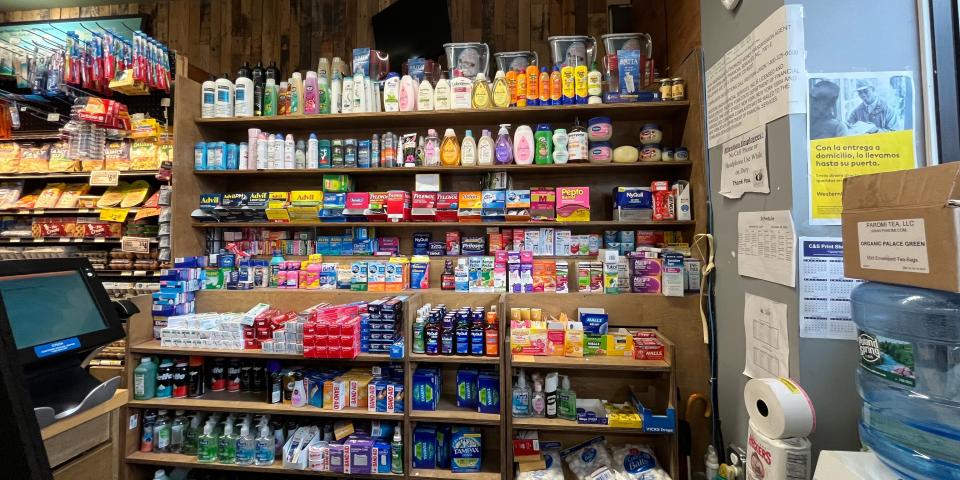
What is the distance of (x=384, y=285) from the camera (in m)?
2.59

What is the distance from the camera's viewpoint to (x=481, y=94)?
103 inches

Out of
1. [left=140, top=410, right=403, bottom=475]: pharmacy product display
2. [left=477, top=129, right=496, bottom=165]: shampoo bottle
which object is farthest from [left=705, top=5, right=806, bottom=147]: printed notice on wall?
[left=140, top=410, right=403, bottom=475]: pharmacy product display

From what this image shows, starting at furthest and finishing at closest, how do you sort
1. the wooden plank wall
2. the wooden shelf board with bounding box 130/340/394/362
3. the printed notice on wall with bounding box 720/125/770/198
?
the wooden plank wall, the wooden shelf board with bounding box 130/340/394/362, the printed notice on wall with bounding box 720/125/770/198

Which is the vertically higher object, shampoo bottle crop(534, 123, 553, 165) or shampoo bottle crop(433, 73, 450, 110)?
shampoo bottle crop(433, 73, 450, 110)

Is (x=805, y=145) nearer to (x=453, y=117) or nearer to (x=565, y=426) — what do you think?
(x=565, y=426)

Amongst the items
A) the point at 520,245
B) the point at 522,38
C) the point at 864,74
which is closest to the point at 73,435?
the point at 520,245

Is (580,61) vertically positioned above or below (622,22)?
below

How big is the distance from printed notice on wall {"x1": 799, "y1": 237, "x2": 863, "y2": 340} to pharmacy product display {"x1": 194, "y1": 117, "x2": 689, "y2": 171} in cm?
118

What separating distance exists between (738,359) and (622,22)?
2.52 metres

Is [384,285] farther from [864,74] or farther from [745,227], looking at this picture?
[864,74]

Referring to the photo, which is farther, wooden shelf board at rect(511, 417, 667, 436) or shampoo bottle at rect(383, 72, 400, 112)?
shampoo bottle at rect(383, 72, 400, 112)

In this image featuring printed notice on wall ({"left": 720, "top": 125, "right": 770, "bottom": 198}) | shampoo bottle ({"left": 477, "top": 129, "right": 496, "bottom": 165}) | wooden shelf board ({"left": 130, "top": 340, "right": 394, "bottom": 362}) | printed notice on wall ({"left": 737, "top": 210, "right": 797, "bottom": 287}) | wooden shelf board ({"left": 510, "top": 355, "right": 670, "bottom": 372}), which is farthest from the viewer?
shampoo bottle ({"left": 477, "top": 129, "right": 496, "bottom": 165})

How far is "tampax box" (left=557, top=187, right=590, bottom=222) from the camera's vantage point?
2547mm

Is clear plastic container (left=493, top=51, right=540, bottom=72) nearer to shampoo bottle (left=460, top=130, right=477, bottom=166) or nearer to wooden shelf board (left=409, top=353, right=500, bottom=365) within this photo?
shampoo bottle (left=460, top=130, right=477, bottom=166)
